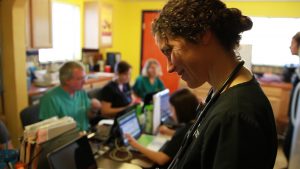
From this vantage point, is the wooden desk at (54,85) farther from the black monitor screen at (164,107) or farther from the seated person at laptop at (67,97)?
the black monitor screen at (164,107)

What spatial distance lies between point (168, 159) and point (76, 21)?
119 inches

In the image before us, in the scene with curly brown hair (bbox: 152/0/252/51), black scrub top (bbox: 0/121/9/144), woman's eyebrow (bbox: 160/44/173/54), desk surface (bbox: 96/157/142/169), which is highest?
curly brown hair (bbox: 152/0/252/51)

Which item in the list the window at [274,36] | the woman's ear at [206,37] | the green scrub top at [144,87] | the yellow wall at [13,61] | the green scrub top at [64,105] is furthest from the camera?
the green scrub top at [144,87]

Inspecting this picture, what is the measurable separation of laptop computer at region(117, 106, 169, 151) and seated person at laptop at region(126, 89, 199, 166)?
0.33ft

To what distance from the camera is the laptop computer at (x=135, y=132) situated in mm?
Result: 1956

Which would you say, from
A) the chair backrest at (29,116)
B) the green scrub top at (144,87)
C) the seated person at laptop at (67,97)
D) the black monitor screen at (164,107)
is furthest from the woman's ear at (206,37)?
the green scrub top at (144,87)

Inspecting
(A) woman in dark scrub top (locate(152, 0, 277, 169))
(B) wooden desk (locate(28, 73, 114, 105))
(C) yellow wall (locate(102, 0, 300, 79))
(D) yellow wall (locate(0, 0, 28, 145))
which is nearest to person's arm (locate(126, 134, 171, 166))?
(A) woman in dark scrub top (locate(152, 0, 277, 169))

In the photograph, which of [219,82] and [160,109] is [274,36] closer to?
[219,82]

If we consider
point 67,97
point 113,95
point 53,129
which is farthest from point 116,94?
point 53,129

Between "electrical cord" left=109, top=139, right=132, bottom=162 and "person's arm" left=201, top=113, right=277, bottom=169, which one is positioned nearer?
"person's arm" left=201, top=113, right=277, bottom=169

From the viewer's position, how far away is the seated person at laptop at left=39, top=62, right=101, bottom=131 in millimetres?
2143

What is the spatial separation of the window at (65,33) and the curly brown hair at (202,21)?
2.11 meters

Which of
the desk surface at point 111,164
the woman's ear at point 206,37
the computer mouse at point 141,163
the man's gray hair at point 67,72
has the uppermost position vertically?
the woman's ear at point 206,37

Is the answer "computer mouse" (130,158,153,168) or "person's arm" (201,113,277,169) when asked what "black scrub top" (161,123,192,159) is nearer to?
"computer mouse" (130,158,153,168)
